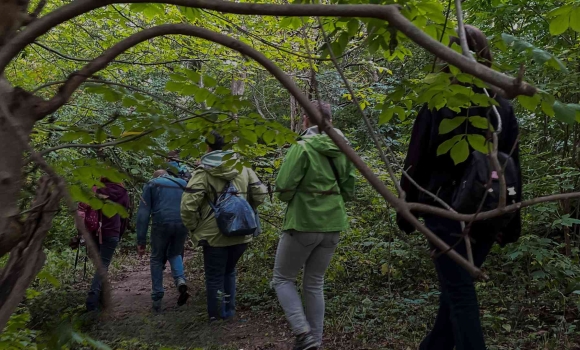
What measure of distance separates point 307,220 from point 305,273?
0.50m

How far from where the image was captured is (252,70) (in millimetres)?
7660

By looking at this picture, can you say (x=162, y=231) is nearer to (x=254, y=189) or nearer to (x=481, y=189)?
(x=254, y=189)

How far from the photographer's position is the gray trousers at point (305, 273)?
12.2ft

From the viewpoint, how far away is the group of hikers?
102 inches

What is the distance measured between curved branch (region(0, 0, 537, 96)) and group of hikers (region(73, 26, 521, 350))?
0.24m

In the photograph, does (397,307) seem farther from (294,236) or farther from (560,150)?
(560,150)

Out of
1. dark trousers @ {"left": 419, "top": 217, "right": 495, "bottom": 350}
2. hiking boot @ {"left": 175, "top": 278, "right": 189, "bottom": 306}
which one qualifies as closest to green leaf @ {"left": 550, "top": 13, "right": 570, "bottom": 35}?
dark trousers @ {"left": 419, "top": 217, "right": 495, "bottom": 350}

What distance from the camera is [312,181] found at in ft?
12.3

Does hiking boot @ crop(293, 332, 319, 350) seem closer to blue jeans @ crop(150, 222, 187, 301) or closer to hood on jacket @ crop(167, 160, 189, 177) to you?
hood on jacket @ crop(167, 160, 189, 177)

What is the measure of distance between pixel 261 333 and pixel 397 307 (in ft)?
4.54

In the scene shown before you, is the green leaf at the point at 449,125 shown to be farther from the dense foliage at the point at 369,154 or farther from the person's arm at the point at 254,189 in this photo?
the person's arm at the point at 254,189

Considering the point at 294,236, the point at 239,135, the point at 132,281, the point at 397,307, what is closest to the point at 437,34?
the point at 239,135

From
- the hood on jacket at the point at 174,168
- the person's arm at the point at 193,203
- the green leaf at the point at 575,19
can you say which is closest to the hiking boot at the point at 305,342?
the hood on jacket at the point at 174,168

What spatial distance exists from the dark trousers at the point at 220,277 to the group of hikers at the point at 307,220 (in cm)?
1
